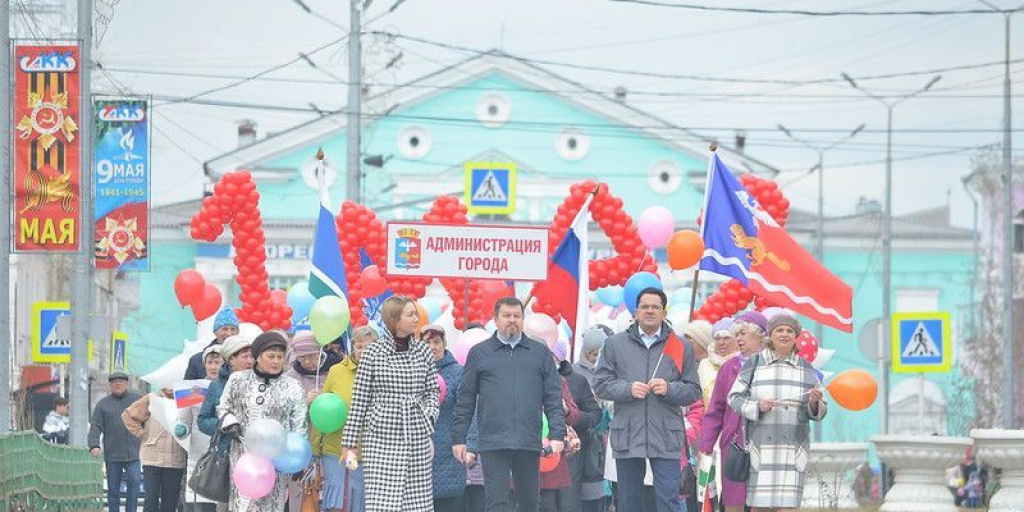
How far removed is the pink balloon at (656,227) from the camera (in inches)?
994

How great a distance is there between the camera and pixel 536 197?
246 ft

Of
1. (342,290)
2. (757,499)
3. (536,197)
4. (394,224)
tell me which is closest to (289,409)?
(757,499)

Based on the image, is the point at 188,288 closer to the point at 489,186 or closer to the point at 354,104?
the point at 354,104

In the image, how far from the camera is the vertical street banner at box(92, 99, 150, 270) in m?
30.6

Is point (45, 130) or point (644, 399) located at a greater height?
point (45, 130)

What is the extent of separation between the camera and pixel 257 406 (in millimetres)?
16047

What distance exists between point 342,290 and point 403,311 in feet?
20.7

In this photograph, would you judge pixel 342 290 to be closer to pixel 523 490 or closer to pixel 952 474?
pixel 523 490

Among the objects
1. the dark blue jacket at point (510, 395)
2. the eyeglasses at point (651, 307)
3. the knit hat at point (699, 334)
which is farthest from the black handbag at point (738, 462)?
the knit hat at point (699, 334)

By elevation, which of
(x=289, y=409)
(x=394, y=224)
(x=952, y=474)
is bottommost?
(x=952, y=474)

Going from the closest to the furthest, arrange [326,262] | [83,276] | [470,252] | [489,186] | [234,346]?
1. [234,346]
2. [470,252]
3. [326,262]
4. [83,276]
5. [489,186]

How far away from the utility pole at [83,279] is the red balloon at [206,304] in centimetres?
420

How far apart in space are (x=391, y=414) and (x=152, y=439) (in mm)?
4218

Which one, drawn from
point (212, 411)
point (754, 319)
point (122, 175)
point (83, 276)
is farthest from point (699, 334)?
point (83, 276)
